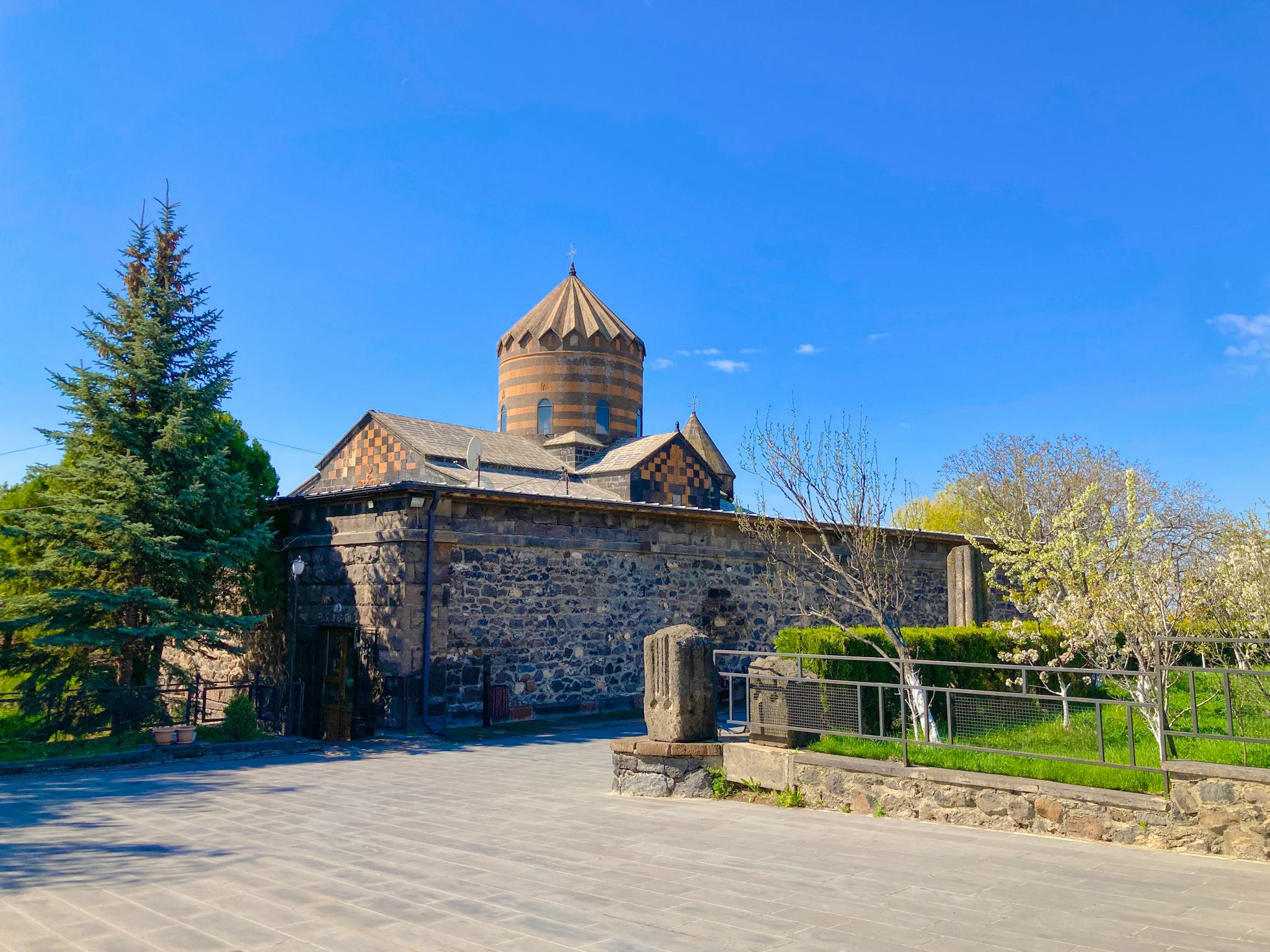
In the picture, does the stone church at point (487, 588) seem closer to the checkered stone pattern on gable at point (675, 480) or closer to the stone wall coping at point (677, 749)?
the checkered stone pattern on gable at point (675, 480)

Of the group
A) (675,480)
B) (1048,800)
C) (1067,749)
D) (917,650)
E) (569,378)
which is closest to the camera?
(1048,800)

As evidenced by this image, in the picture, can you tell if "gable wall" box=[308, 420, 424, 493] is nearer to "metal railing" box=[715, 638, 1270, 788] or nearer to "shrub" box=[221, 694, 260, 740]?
"shrub" box=[221, 694, 260, 740]

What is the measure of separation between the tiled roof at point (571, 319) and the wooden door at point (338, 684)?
46.5ft

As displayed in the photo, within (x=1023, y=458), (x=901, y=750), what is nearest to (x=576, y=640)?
(x=901, y=750)

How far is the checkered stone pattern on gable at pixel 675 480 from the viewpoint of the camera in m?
24.5

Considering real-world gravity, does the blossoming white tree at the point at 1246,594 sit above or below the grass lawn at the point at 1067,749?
above

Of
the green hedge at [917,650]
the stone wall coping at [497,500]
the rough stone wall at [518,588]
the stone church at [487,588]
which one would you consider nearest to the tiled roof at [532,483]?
the stone church at [487,588]

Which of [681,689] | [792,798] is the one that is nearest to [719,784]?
[792,798]

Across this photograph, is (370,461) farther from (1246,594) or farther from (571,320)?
(1246,594)

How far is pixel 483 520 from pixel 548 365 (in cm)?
1293

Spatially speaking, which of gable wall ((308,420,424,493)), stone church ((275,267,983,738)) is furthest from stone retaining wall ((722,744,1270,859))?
gable wall ((308,420,424,493))

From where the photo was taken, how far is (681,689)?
9.41 metres

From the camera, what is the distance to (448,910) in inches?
209

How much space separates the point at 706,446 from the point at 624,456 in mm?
10942
